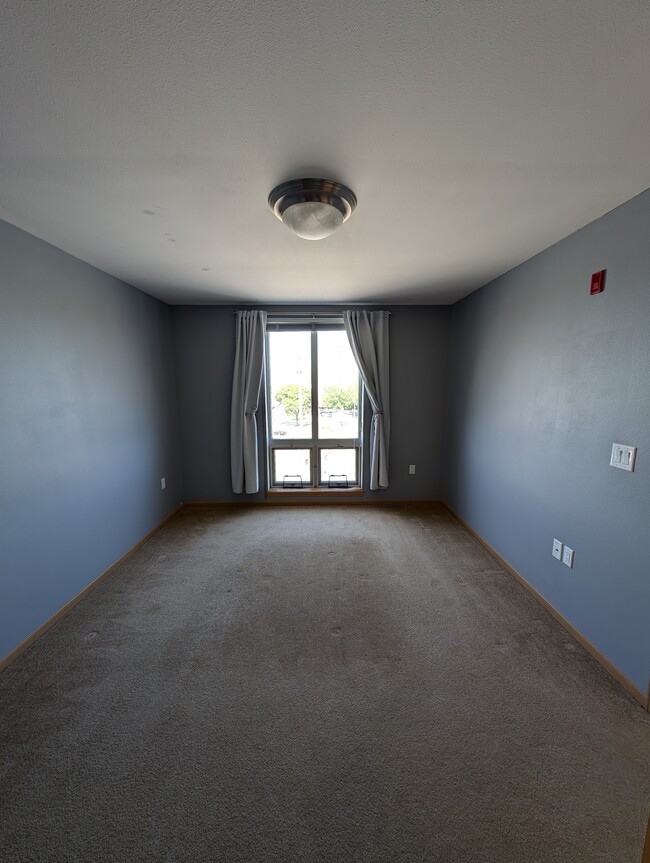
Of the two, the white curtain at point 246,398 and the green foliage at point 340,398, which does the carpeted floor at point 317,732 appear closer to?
the white curtain at point 246,398

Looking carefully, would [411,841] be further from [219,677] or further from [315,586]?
[315,586]

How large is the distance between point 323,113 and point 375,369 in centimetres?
295

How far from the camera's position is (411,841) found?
1.15 metres

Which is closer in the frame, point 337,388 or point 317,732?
point 317,732

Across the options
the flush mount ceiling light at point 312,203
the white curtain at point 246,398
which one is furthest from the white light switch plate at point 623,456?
the white curtain at point 246,398

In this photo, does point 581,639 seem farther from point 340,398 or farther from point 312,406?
point 312,406

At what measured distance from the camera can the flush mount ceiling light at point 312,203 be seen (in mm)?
1479

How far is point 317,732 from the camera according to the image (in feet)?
4.97

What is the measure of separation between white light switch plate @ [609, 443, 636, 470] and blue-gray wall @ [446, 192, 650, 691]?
0.09ft

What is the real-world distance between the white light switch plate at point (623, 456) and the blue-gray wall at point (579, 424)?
0.03 meters

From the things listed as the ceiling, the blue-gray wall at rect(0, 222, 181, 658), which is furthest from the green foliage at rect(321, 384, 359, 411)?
the ceiling

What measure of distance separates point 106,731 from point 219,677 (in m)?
0.50

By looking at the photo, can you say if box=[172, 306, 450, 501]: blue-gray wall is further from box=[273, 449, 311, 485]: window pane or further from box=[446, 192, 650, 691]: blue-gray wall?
box=[446, 192, 650, 691]: blue-gray wall

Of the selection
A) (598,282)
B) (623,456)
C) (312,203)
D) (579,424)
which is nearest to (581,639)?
(623,456)
